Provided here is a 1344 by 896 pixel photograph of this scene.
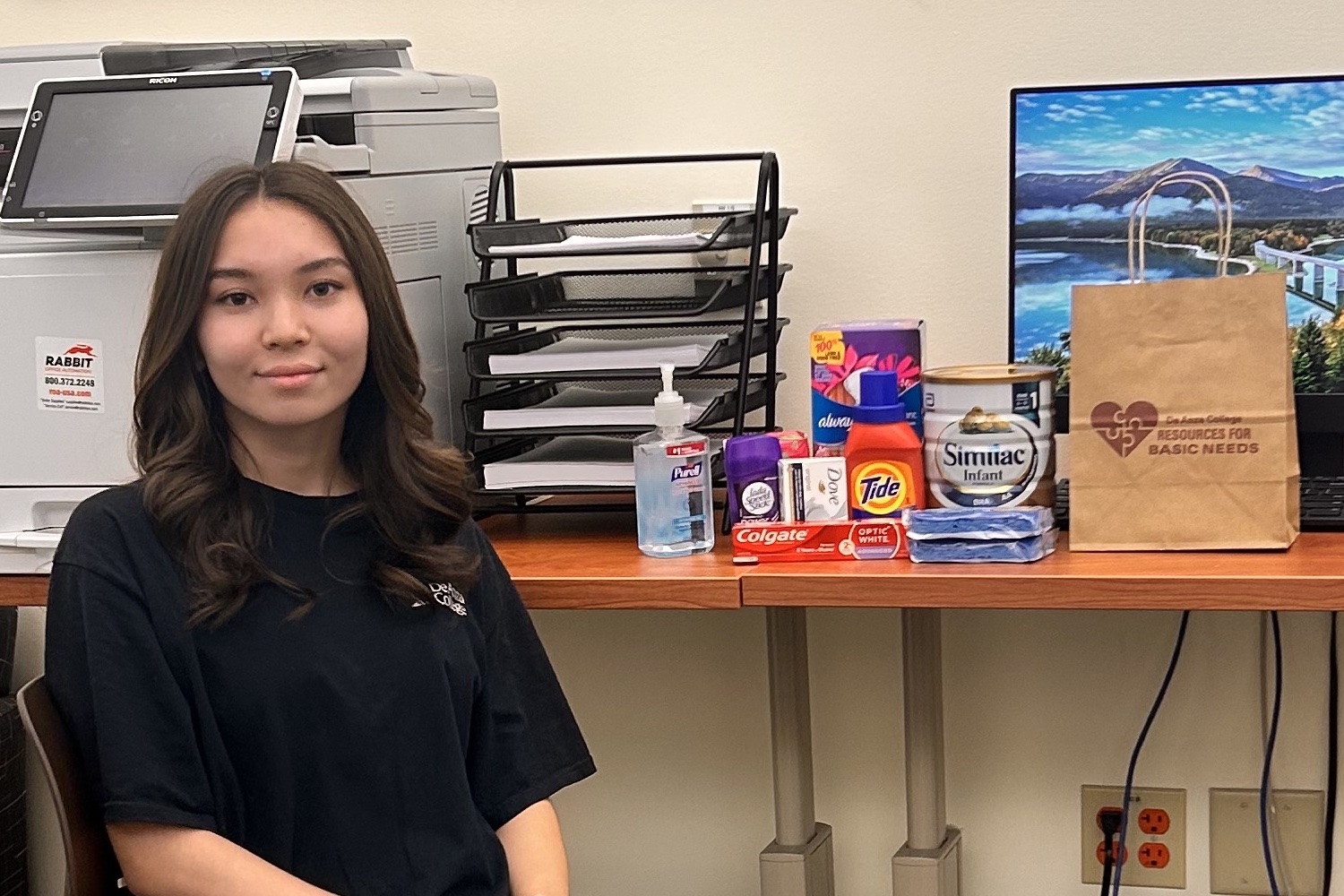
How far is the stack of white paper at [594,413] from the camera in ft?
5.39

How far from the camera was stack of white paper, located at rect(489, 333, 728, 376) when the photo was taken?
163 centimetres

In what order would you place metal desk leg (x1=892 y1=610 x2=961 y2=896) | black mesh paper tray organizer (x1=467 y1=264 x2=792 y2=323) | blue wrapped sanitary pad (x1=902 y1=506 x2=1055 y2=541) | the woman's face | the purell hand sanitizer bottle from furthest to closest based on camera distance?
1. metal desk leg (x1=892 y1=610 x2=961 y2=896)
2. black mesh paper tray organizer (x1=467 y1=264 x2=792 y2=323)
3. the purell hand sanitizer bottle
4. blue wrapped sanitary pad (x1=902 y1=506 x2=1055 y2=541)
5. the woman's face

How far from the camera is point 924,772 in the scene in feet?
6.25

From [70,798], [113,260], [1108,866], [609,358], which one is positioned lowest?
[1108,866]

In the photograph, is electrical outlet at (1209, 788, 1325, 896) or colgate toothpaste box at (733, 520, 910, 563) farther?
electrical outlet at (1209, 788, 1325, 896)

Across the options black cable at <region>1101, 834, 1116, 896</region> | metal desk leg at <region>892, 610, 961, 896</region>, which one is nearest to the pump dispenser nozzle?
metal desk leg at <region>892, 610, 961, 896</region>

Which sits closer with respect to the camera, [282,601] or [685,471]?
[282,601]

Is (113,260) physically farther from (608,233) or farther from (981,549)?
(981,549)

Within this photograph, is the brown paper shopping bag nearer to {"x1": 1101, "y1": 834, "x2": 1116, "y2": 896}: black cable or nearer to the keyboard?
the keyboard

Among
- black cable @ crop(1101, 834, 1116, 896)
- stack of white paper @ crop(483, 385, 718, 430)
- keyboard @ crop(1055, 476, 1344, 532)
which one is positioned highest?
stack of white paper @ crop(483, 385, 718, 430)

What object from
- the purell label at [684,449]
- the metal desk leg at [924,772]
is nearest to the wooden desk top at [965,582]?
the purell label at [684,449]

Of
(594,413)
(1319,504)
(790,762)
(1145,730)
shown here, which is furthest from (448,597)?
(1145,730)

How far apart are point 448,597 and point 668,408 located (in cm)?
34

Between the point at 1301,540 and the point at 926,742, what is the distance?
0.55 m
